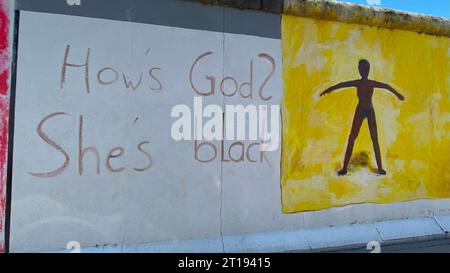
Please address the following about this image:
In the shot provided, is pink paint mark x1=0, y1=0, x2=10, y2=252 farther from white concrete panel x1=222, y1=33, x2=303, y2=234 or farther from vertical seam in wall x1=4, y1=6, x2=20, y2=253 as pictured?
white concrete panel x1=222, y1=33, x2=303, y2=234

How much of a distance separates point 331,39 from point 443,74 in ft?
5.91

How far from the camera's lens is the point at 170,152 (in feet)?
13.0

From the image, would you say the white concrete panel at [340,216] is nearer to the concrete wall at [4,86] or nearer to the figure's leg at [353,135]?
the figure's leg at [353,135]

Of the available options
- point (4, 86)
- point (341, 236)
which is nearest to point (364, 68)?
point (341, 236)

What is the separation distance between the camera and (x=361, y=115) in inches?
189

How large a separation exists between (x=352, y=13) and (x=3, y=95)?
12.6 ft

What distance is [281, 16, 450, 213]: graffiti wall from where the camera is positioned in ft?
14.8

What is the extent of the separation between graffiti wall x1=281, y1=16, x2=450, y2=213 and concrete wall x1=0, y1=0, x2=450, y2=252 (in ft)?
0.59

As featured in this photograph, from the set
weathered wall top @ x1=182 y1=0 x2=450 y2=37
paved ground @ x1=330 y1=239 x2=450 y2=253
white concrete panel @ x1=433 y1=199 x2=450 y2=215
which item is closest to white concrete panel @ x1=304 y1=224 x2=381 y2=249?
paved ground @ x1=330 y1=239 x2=450 y2=253

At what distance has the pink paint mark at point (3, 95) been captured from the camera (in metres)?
3.41

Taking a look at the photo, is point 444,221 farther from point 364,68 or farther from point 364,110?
point 364,68

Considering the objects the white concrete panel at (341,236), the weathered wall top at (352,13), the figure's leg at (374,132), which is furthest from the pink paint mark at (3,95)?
the figure's leg at (374,132)

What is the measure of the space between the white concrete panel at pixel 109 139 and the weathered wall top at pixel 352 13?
68 centimetres
